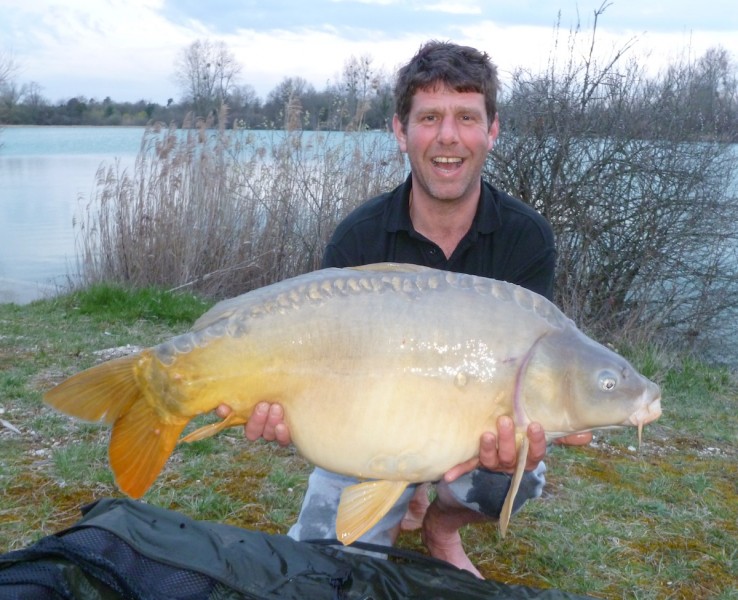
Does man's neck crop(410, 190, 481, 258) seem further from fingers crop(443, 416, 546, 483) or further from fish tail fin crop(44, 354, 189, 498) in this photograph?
fish tail fin crop(44, 354, 189, 498)

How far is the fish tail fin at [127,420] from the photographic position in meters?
1.46

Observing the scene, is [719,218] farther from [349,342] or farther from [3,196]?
[3,196]

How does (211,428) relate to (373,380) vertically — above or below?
below

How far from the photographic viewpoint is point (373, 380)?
1.43 m

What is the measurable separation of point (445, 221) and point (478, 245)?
0.11 metres

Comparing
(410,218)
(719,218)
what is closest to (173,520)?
(410,218)

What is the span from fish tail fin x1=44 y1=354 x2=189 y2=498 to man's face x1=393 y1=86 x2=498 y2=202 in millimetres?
930

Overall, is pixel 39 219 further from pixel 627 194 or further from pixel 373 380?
pixel 373 380

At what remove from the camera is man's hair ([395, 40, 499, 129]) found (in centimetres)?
208

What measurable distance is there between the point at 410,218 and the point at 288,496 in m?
0.85

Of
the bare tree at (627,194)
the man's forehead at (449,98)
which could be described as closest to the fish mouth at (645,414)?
the man's forehead at (449,98)

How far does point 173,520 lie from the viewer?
1.68 m

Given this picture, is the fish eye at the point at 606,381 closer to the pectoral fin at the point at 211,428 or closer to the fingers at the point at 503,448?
the fingers at the point at 503,448

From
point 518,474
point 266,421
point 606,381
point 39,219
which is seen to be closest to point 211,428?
point 266,421
